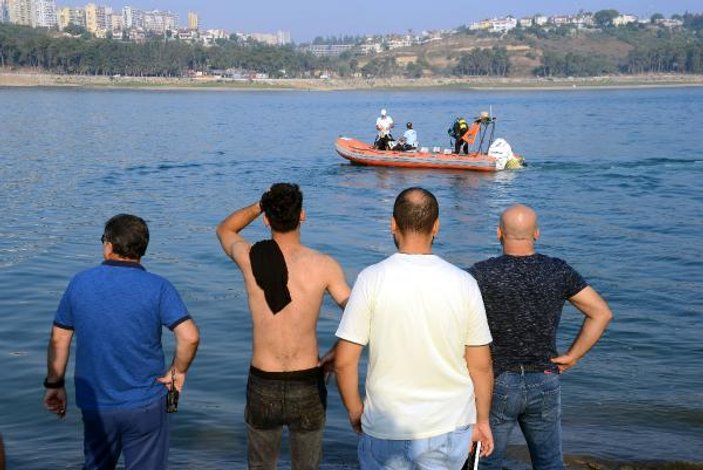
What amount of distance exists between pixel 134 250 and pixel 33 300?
31.1 feet

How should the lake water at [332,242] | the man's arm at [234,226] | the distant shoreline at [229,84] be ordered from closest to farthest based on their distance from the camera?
the man's arm at [234,226]
the lake water at [332,242]
the distant shoreline at [229,84]

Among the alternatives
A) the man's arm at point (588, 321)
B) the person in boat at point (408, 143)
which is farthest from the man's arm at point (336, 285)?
the person in boat at point (408, 143)

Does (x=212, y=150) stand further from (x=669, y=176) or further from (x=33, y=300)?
(x=33, y=300)

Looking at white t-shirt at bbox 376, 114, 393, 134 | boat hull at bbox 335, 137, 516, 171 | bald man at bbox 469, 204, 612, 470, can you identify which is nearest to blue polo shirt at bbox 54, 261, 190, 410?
bald man at bbox 469, 204, 612, 470

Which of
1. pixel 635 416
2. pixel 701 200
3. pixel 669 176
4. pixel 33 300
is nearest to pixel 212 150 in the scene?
pixel 669 176

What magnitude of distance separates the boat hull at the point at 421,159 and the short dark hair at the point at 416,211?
27643 mm

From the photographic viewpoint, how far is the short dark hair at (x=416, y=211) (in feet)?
14.1

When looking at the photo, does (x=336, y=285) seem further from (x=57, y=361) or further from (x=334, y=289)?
(x=57, y=361)

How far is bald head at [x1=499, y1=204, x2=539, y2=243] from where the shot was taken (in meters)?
4.95

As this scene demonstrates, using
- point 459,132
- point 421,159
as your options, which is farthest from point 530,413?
point 459,132

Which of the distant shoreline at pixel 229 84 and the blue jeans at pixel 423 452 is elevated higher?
the blue jeans at pixel 423 452

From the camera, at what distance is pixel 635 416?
903 cm

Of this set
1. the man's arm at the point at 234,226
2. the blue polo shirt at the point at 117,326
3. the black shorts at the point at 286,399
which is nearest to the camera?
the blue polo shirt at the point at 117,326

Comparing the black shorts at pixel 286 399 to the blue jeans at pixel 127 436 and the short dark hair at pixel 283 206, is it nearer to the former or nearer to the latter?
the blue jeans at pixel 127 436
